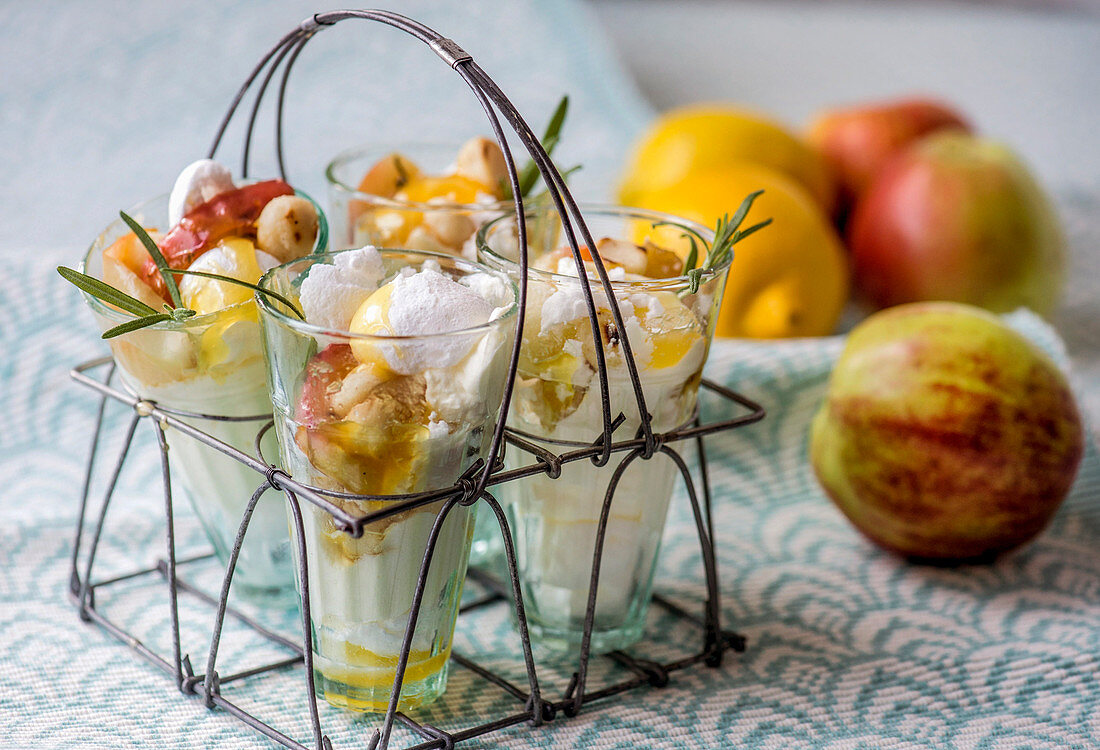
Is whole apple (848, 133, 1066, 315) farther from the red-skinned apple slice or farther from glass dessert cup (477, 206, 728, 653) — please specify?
the red-skinned apple slice

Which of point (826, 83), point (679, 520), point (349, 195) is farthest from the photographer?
point (826, 83)

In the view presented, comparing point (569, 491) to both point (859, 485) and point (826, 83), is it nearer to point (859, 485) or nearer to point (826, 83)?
point (859, 485)

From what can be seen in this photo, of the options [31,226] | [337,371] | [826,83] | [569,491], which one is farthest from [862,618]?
[826,83]

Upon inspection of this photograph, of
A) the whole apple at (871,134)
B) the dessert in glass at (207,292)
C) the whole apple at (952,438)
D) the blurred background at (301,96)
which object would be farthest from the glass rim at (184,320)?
the whole apple at (871,134)

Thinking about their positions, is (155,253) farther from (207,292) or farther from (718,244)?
(718,244)

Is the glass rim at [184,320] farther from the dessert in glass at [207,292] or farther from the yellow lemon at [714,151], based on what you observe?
the yellow lemon at [714,151]

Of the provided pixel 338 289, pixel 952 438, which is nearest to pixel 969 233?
pixel 952 438
